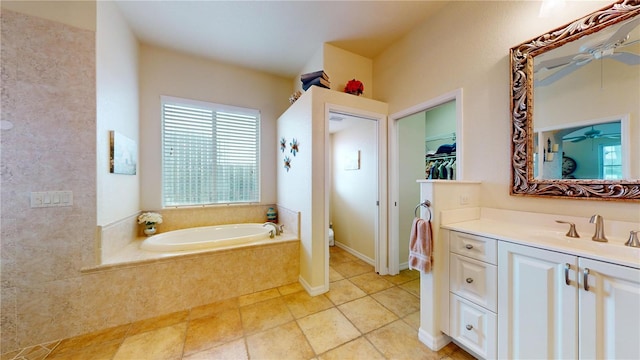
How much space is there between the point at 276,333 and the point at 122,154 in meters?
2.26

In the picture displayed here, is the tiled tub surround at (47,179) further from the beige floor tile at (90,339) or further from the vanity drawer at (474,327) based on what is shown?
the vanity drawer at (474,327)

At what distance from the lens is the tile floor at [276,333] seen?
4.83 ft

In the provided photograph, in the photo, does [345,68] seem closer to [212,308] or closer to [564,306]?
[564,306]

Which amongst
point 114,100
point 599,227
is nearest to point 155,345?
point 114,100

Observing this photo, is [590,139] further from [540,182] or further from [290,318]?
[290,318]

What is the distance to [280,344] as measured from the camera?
1.55 meters

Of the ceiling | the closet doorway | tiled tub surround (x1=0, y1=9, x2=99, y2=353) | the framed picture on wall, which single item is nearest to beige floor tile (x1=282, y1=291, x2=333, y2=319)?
the closet doorway

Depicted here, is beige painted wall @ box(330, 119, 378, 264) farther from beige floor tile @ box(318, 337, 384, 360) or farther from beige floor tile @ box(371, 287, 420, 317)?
beige floor tile @ box(318, 337, 384, 360)

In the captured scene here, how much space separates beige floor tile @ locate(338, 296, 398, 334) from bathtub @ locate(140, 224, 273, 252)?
1128mm

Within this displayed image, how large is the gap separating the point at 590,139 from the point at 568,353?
1200 millimetres

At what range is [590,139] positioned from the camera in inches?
49.9

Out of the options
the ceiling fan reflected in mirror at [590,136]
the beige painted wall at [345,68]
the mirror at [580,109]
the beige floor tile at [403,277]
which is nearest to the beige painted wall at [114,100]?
the beige painted wall at [345,68]

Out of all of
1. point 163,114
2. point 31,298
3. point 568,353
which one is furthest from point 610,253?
point 163,114

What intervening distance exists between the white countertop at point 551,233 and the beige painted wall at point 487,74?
57mm
